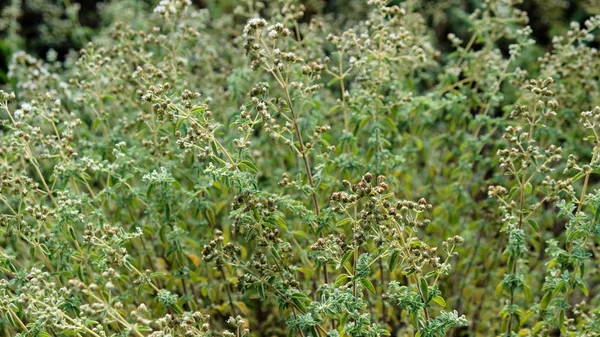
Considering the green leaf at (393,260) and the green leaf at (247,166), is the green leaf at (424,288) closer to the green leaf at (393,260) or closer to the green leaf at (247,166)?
the green leaf at (393,260)

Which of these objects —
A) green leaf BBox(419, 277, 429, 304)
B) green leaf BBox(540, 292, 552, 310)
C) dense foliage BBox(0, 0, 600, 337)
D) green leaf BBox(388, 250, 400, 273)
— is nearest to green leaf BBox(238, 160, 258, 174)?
dense foliage BBox(0, 0, 600, 337)

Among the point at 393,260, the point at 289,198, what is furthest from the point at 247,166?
the point at 393,260

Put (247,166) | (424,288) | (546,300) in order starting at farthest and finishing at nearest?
(546,300)
(247,166)
(424,288)

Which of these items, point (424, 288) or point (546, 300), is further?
point (546, 300)

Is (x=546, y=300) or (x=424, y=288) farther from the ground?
(x=424, y=288)

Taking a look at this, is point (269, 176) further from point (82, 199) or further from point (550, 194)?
point (550, 194)

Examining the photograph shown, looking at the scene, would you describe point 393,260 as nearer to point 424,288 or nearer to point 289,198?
point 424,288

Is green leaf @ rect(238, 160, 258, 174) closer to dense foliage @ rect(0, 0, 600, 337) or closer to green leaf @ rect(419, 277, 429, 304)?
dense foliage @ rect(0, 0, 600, 337)

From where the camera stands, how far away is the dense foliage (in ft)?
8.18

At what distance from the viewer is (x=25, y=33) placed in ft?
24.9

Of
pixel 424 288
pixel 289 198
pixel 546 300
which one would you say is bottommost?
pixel 546 300

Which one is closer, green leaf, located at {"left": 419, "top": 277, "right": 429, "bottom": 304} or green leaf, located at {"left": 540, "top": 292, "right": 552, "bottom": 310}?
green leaf, located at {"left": 419, "top": 277, "right": 429, "bottom": 304}

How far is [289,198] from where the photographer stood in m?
2.82

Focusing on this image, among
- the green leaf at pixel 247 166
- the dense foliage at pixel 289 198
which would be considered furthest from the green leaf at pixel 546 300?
the green leaf at pixel 247 166
